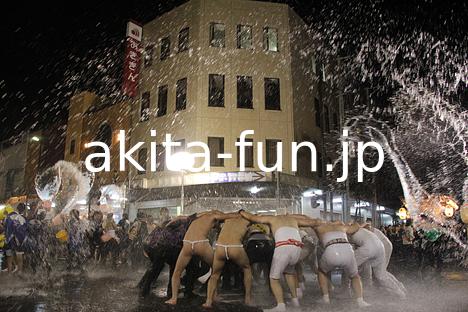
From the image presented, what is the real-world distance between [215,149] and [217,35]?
6412mm

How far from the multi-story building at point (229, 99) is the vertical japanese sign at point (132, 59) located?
88 centimetres

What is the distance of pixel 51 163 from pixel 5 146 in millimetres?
10416

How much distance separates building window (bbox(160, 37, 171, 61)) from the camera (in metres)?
23.8

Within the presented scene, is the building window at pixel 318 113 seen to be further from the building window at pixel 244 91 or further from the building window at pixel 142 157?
the building window at pixel 142 157

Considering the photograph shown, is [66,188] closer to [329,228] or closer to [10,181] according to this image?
[329,228]

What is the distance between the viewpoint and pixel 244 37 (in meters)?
22.7

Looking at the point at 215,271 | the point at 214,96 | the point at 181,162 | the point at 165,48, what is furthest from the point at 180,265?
the point at 165,48

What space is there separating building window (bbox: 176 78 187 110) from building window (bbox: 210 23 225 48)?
256 cm

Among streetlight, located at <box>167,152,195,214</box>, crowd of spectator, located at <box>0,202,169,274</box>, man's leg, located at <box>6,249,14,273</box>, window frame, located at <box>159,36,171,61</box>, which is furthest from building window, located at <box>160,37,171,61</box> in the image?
man's leg, located at <box>6,249,14,273</box>

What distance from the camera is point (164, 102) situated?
77.0 feet

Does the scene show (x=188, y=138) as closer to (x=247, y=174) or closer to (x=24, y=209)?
(x=247, y=174)

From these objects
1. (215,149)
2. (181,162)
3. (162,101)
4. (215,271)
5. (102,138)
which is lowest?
(215,271)

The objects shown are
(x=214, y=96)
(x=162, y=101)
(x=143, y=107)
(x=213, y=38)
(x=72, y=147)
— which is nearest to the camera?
(x=214, y=96)

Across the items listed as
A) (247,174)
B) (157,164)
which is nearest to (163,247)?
(247,174)
